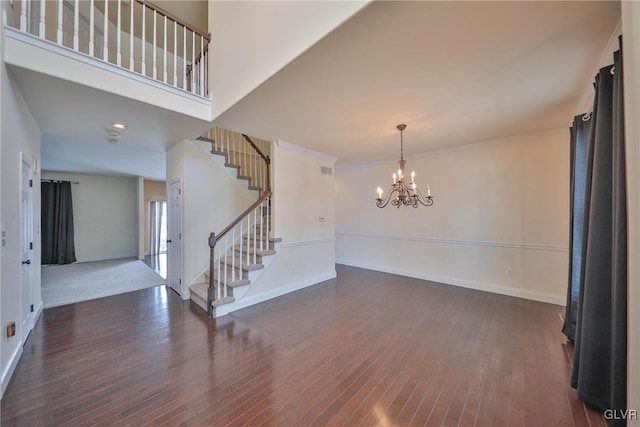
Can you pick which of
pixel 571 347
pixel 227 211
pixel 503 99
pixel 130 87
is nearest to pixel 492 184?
pixel 503 99

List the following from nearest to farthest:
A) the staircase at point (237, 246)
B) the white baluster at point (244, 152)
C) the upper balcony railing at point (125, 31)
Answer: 1. the upper balcony railing at point (125, 31)
2. the staircase at point (237, 246)
3. the white baluster at point (244, 152)

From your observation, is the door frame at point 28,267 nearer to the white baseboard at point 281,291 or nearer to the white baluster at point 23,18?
the white baluster at point 23,18

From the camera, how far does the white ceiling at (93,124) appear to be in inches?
95.0

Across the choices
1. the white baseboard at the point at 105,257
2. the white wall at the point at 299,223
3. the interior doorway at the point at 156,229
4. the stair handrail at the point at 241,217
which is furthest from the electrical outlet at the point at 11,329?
the white baseboard at the point at 105,257

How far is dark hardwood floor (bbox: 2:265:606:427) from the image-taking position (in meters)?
1.73

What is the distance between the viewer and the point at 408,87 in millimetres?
2377

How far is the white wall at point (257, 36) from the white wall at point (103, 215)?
22.6 ft

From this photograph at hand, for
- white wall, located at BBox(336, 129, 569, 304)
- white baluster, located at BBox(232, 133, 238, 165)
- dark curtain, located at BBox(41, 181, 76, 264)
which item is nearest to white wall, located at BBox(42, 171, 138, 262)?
dark curtain, located at BBox(41, 181, 76, 264)

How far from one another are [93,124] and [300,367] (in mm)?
3975

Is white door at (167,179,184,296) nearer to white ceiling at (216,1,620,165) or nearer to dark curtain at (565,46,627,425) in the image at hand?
white ceiling at (216,1,620,165)

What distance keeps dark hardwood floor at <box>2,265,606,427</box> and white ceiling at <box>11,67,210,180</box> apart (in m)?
2.57

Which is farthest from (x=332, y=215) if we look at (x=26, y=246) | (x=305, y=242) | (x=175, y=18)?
(x=26, y=246)

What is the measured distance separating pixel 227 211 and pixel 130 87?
2.50 metres

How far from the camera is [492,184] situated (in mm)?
4273
